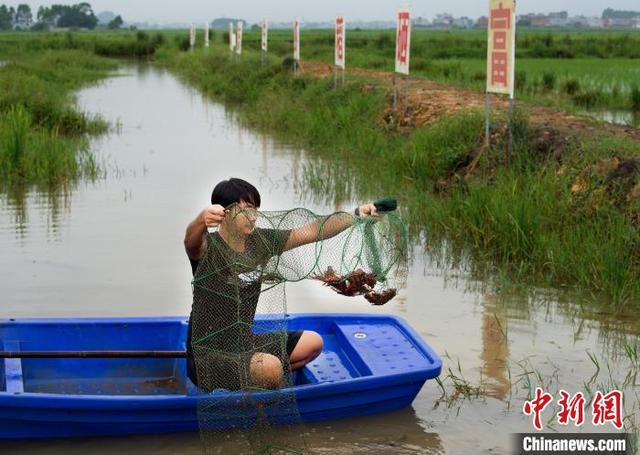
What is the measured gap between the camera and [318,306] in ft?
24.1

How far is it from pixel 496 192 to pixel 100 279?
10.2 ft

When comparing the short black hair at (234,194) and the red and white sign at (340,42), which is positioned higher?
the red and white sign at (340,42)

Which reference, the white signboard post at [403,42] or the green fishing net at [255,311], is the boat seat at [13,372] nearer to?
the green fishing net at [255,311]

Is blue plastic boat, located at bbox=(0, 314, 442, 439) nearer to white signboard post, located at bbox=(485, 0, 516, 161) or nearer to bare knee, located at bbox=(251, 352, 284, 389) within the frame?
bare knee, located at bbox=(251, 352, 284, 389)

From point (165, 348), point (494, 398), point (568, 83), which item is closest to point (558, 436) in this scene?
point (494, 398)

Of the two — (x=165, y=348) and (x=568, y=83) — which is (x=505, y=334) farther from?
(x=568, y=83)

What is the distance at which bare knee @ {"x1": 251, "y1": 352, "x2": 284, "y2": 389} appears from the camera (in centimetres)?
480

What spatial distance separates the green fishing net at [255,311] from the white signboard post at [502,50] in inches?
190

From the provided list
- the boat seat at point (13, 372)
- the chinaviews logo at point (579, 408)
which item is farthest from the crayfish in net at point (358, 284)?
the boat seat at point (13, 372)

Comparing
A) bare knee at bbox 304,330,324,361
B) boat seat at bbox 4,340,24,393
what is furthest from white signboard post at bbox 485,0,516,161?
boat seat at bbox 4,340,24,393

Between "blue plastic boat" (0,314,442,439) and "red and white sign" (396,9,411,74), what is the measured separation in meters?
8.66

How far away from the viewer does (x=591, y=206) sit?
822 centimetres

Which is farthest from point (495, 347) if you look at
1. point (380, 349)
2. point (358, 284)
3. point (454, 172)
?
point (454, 172)

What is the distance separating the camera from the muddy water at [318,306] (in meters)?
5.11
